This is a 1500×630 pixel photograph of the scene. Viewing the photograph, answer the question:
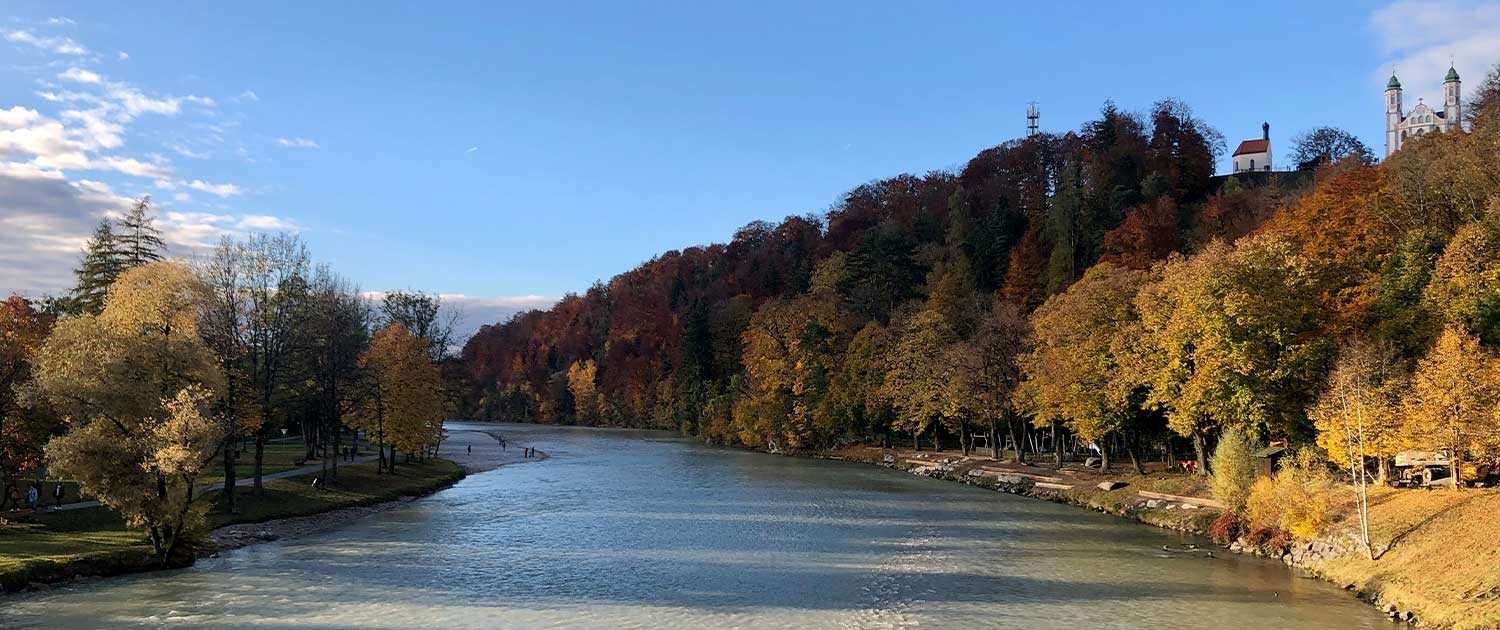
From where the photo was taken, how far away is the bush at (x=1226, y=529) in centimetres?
3399

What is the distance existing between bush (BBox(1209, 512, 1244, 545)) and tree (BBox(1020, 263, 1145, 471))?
1140 centimetres

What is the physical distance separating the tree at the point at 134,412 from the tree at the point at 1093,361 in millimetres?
41707

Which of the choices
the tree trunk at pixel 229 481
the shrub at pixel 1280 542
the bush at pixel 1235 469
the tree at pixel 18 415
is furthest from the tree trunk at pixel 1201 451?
the tree at pixel 18 415

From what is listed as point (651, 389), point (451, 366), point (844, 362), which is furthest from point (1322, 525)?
point (651, 389)

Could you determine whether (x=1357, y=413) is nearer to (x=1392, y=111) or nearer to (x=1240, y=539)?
(x=1240, y=539)

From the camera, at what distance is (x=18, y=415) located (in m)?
31.3

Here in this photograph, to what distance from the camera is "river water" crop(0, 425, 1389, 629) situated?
893 inches

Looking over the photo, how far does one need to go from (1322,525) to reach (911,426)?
4312cm

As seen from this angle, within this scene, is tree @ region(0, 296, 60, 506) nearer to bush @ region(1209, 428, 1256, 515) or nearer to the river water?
the river water

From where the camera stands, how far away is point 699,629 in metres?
21.6

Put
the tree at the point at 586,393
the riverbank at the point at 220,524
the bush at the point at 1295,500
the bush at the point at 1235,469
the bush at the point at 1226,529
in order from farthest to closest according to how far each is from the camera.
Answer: the tree at the point at 586,393 → the bush at the point at 1235,469 → the bush at the point at 1226,529 → the bush at the point at 1295,500 → the riverbank at the point at 220,524

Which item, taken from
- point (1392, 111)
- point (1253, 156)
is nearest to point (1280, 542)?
point (1253, 156)

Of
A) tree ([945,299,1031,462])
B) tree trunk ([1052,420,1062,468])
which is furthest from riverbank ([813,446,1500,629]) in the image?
tree ([945,299,1031,462])

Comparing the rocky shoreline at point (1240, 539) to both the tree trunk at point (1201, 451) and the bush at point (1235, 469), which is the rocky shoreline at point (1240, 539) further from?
the tree trunk at point (1201, 451)
